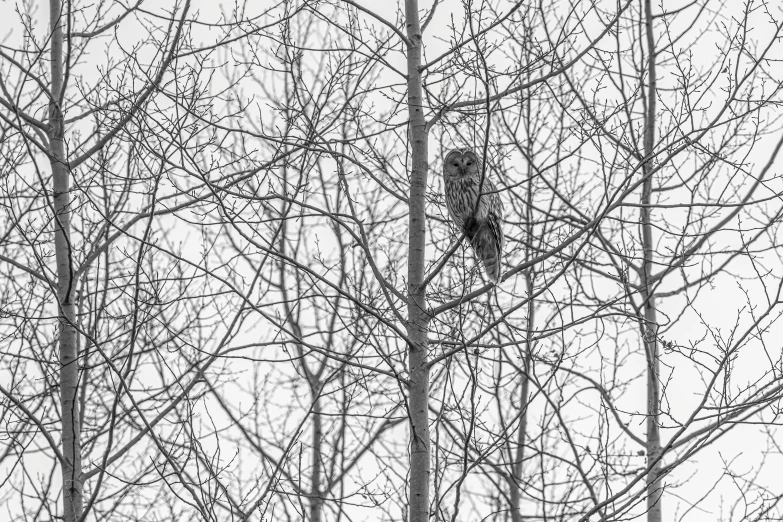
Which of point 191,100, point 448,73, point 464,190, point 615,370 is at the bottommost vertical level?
point 615,370

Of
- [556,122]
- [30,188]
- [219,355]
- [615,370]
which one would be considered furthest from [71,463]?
[556,122]

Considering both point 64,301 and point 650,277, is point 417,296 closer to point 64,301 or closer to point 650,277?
point 64,301

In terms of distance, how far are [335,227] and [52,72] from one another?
92.7 inches

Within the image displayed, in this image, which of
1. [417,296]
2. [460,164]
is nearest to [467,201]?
[460,164]

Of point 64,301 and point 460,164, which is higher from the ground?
point 460,164

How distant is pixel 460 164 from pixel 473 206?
0.39 m

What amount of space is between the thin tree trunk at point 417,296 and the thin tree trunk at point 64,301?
150 centimetres

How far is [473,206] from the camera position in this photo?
694 cm

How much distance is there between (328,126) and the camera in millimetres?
4953

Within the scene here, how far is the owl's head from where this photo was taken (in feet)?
23.4

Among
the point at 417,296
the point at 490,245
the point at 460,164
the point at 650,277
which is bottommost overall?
the point at 417,296

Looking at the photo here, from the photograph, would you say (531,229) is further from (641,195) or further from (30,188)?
(30,188)

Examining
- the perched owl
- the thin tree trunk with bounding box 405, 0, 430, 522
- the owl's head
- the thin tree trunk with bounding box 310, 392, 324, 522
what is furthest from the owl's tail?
the thin tree trunk with bounding box 405, 0, 430, 522

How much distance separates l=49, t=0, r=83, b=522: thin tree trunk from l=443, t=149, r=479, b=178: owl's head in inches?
113
